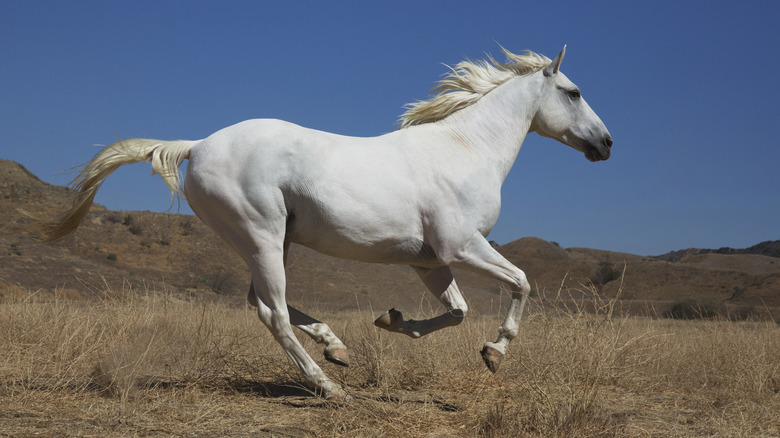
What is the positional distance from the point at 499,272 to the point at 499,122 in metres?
1.50

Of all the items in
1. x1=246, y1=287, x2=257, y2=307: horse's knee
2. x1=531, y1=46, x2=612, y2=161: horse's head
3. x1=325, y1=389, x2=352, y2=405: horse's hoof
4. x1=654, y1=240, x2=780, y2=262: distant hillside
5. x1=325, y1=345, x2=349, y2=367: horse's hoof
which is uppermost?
x1=654, y1=240, x2=780, y2=262: distant hillside

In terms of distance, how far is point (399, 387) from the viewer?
574 centimetres

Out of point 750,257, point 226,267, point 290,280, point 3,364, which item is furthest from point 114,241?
point 750,257

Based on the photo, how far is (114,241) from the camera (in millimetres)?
35812

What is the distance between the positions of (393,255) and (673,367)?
3873 millimetres

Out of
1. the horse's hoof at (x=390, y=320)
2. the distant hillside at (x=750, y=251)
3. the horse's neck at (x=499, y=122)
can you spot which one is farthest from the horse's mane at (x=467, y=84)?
the distant hillside at (x=750, y=251)

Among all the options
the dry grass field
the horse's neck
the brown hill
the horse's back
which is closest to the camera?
the dry grass field

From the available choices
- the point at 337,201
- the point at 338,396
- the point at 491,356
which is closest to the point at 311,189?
the point at 337,201

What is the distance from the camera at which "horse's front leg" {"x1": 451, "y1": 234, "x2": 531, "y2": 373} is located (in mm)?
5129

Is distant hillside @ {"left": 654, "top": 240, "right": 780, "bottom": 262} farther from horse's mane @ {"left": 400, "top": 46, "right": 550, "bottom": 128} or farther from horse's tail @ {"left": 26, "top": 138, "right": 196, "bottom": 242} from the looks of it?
horse's tail @ {"left": 26, "top": 138, "right": 196, "bottom": 242}

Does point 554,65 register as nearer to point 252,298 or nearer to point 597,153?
point 597,153

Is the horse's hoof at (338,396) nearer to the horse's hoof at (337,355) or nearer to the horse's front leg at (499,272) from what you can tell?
the horse's hoof at (337,355)

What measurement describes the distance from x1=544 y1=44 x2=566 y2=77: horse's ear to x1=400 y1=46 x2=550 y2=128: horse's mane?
0.17 m

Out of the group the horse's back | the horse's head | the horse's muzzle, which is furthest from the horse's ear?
the horse's back
